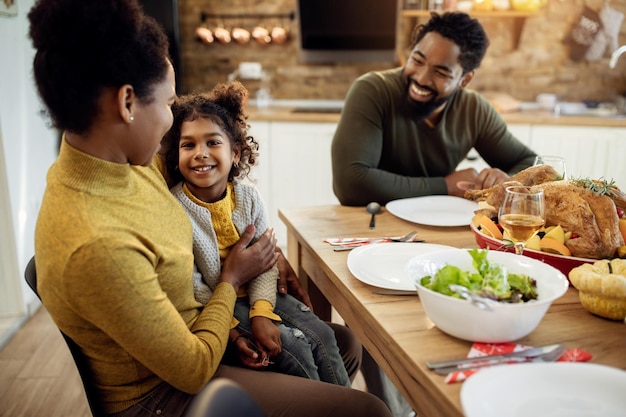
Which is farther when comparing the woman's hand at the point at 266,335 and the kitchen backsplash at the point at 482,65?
the kitchen backsplash at the point at 482,65

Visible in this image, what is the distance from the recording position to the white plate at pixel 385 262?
3.79 feet

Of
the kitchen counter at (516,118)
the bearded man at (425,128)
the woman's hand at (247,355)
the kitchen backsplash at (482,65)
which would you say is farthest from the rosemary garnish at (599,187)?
the kitchen backsplash at (482,65)

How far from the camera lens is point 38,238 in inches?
36.5

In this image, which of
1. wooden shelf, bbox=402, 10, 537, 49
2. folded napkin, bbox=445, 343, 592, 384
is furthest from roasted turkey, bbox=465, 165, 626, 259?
wooden shelf, bbox=402, 10, 537, 49

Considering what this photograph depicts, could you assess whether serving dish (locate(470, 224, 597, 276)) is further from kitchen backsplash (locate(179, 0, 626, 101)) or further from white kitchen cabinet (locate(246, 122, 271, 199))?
kitchen backsplash (locate(179, 0, 626, 101))

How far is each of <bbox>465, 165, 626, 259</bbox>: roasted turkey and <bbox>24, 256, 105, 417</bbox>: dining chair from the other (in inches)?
39.5

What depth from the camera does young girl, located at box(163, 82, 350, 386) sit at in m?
1.28

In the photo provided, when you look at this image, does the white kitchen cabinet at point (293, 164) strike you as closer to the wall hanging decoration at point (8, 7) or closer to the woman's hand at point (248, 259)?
the wall hanging decoration at point (8, 7)

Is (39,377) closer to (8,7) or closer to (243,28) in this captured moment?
(8,7)

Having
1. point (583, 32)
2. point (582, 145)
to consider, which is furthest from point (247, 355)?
point (583, 32)

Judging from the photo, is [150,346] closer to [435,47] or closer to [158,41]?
[158,41]

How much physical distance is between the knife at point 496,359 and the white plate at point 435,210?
2.24ft

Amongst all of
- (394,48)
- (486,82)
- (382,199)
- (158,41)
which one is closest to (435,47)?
(382,199)

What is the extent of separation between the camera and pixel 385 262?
1268 millimetres
